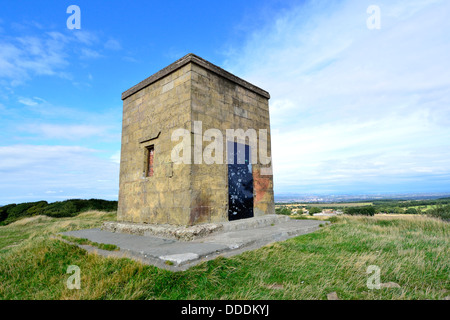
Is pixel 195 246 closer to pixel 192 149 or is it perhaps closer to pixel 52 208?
pixel 192 149

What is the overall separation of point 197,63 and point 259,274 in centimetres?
539

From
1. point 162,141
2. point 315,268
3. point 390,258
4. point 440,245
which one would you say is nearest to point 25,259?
point 162,141

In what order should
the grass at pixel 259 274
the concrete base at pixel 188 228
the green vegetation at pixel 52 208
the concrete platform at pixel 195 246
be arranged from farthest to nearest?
the green vegetation at pixel 52 208 → the concrete base at pixel 188 228 → the concrete platform at pixel 195 246 → the grass at pixel 259 274

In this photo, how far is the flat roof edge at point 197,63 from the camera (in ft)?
21.2

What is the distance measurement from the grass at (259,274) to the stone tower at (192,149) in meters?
2.20

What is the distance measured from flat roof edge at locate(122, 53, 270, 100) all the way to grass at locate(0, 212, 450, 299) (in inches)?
198

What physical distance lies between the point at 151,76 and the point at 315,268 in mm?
6906

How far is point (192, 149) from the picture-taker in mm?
6105

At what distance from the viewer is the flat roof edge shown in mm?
6465
